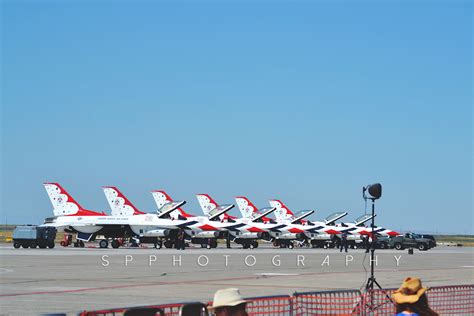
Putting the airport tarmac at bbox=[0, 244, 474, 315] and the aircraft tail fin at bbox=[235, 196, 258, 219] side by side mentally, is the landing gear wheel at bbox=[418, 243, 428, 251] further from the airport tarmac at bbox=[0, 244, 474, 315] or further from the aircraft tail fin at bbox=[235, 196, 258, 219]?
the airport tarmac at bbox=[0, 244, 474, 315]

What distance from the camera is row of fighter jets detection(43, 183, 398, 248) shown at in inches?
2889

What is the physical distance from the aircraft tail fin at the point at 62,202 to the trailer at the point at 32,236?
30.8 feet

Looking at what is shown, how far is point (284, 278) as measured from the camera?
29.4m

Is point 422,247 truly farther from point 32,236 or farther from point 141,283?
point 141,283

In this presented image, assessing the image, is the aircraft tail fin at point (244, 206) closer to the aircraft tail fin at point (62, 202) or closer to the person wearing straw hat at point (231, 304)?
the aircraft tail fin at point (62, 202)

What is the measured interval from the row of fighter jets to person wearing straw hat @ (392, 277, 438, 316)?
61.1 meters

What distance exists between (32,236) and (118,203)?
16.0m

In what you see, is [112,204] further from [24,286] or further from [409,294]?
[409,294]

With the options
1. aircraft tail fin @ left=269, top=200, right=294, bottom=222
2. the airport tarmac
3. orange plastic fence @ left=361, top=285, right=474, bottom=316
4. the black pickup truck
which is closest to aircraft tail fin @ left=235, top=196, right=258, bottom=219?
aircraft tail fin @ left=269, top=200, right=294, bottom=222

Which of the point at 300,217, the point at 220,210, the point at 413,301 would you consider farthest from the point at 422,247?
the point at 413,301

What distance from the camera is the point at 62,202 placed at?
78.2 meters

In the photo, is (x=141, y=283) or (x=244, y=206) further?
(x=244, y=206)

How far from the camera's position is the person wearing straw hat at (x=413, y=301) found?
281 inches

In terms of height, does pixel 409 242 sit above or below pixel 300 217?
below
